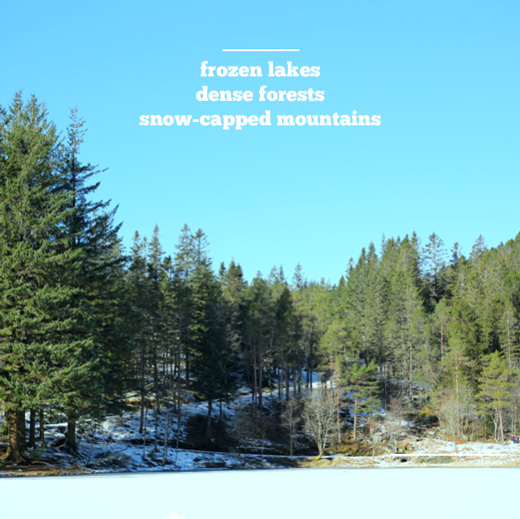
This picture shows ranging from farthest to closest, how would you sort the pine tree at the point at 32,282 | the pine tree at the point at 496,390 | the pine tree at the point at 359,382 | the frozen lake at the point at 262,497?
the pine tree at the point at 359,382 < the pine tree at the point at 496,390 < the pine tree at the point at 32,282 < the frozen lake at the point at 262,497

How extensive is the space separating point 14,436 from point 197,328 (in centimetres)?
2782

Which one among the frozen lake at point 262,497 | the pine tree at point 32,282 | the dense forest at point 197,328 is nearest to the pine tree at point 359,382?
the dense forest at point 197,328

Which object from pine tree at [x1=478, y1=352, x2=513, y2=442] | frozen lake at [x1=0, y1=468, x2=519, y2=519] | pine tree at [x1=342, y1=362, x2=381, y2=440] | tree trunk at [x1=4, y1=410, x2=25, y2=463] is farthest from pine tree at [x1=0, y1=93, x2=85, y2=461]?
pine tree at [x1=478, y1=352, x2=513, y2=442]

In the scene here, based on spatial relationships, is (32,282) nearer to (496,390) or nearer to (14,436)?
(14,436)

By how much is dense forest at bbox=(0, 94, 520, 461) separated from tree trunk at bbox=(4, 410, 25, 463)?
0.07 m

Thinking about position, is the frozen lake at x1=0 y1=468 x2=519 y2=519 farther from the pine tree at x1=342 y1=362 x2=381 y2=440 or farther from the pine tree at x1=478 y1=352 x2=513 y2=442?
the pine tree at x1=342 y1=362 x2=381 y2=440

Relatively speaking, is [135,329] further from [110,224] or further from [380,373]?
[380,373]

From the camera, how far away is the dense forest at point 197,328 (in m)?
25.6

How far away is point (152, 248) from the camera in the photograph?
6050cm

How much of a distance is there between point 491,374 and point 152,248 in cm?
3689

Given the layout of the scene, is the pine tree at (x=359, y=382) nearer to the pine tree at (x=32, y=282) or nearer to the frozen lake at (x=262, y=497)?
the frozen lake at (x=262, y=497)

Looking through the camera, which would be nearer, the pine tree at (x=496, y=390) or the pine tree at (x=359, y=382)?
the pine tree at (x=496, y=390)

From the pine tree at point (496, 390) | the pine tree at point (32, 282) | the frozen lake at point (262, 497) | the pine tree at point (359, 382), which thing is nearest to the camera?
the frozen lake at point (262, 497)

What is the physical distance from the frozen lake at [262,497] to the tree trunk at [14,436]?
15.6 ft
